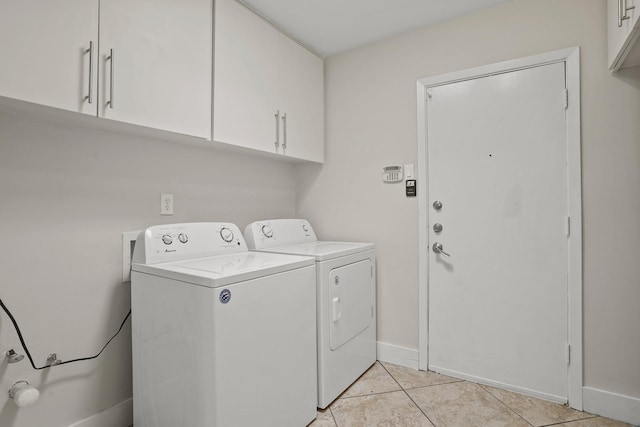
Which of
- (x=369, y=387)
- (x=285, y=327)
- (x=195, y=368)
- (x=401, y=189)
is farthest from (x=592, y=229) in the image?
(x=195, y=368)

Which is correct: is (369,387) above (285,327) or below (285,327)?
below

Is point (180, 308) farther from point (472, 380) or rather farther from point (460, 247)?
point (472, 380)

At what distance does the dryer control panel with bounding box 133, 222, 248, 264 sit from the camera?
1.51 metres

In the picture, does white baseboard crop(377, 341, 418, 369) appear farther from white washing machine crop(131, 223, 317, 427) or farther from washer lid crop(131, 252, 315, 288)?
washer lid crop(131, 252, 315, 288)

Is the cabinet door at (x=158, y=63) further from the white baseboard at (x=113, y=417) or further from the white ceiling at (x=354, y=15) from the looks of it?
the white baseboard at (x=113, y=417)

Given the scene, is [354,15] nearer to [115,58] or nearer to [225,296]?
[115,58]

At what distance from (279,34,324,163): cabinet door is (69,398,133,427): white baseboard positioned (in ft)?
5.49

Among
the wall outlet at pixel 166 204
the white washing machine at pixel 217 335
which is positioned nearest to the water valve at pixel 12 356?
the white washing machine at pixel 217 335

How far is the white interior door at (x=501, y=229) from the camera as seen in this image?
1.81 m

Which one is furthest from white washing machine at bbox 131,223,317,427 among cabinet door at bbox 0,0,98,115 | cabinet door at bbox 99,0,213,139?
cabinet door at bbox 0,0,98,115

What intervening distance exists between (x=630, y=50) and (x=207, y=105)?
1975 mm

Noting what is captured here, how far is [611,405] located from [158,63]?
2.77 meters

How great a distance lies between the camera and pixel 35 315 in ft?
4.43

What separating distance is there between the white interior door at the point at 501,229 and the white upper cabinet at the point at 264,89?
0.86 meters
